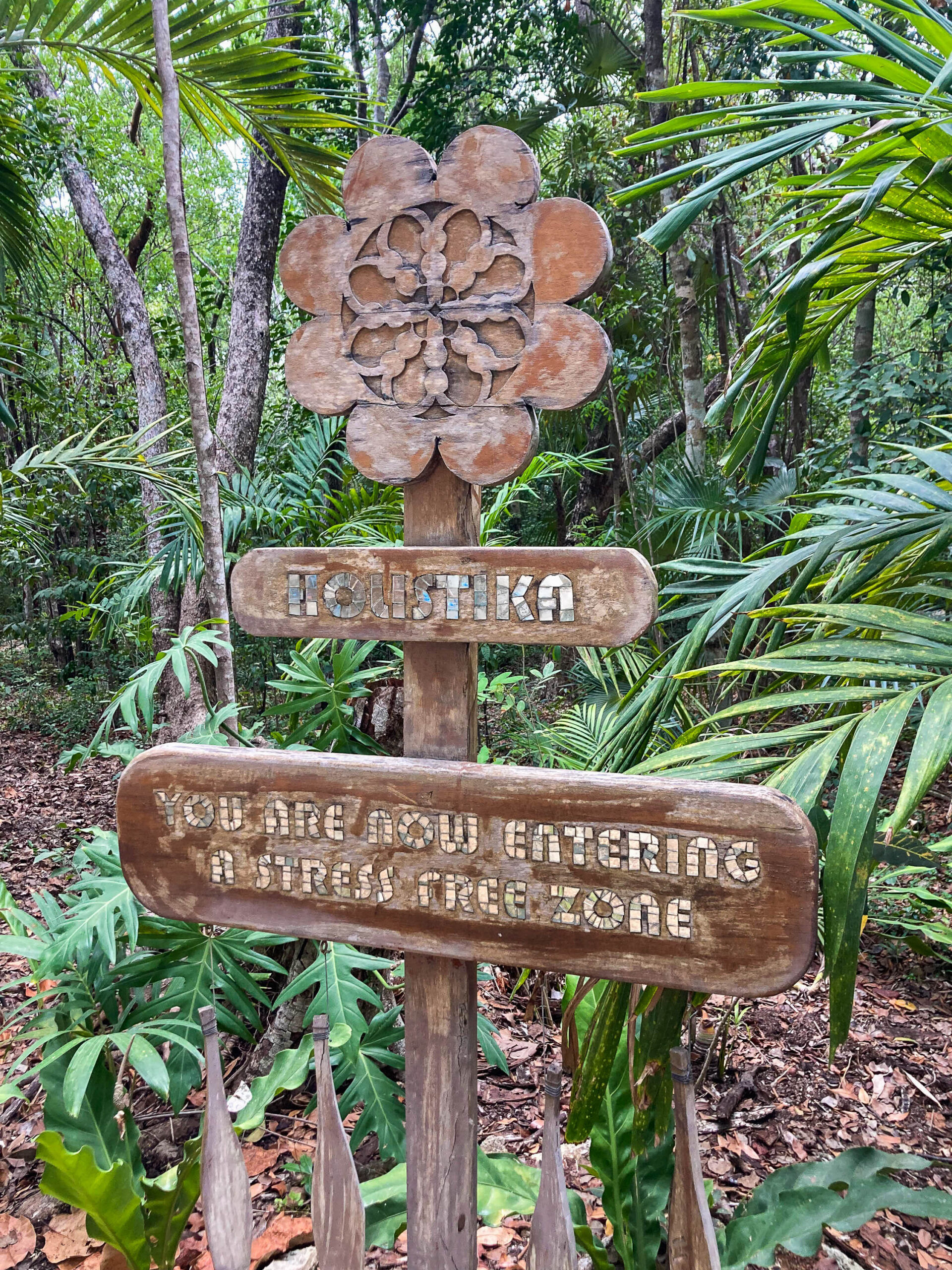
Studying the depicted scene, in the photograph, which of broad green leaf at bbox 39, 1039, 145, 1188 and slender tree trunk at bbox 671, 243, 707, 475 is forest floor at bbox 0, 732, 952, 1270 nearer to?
broad green leaf at bbox 39, 1039, 145, 1188

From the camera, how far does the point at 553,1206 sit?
102cm

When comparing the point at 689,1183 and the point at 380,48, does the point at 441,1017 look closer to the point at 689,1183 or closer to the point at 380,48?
the point at 689,1183

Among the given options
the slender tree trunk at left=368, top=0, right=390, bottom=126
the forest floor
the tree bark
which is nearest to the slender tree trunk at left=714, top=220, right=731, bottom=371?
the tree bark

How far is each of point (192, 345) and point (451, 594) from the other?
159cm

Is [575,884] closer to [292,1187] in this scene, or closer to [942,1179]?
[292,1187]

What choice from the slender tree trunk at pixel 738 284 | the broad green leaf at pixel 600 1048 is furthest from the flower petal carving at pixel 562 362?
the slender tree trunk at pixel 738 284

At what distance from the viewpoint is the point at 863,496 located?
1347 mm

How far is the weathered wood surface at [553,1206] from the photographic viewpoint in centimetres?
101

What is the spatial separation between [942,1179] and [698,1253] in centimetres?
136

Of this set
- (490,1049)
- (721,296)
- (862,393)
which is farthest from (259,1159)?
(721,296)

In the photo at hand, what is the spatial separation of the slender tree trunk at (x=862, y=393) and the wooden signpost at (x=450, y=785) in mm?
3324

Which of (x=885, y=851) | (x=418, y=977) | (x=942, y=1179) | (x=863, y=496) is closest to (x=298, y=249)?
(x=863, y=496)

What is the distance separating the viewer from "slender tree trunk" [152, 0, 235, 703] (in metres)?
2.16

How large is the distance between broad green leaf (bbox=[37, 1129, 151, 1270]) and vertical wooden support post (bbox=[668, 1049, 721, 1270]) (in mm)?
937
